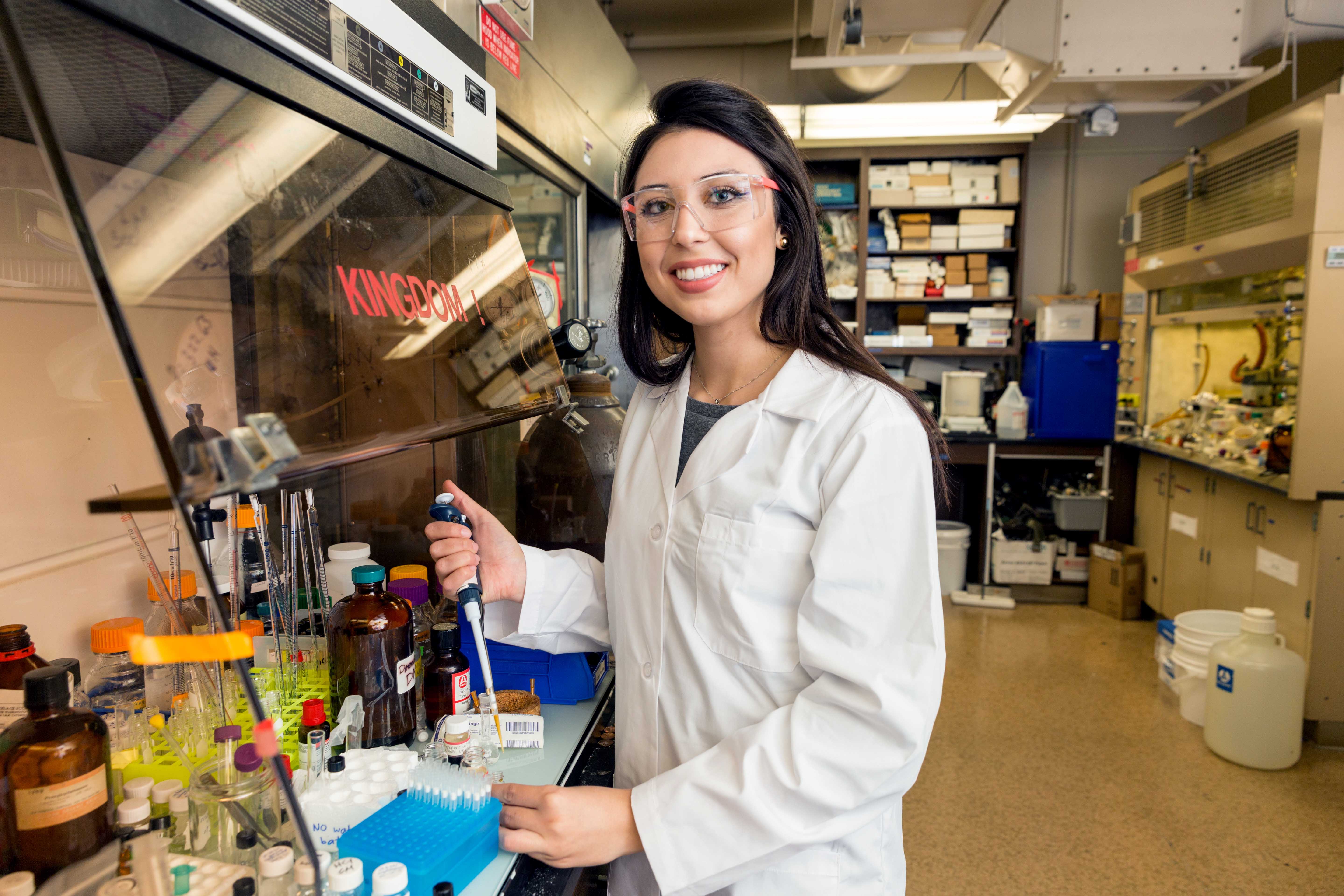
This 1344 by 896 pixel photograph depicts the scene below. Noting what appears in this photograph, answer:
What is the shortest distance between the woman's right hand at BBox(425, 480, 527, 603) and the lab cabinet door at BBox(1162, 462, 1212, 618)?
152 inches

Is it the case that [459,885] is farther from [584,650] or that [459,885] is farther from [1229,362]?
[1229,362]

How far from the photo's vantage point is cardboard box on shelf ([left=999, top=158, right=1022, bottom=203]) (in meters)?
5.10

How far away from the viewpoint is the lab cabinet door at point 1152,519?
14.4ft

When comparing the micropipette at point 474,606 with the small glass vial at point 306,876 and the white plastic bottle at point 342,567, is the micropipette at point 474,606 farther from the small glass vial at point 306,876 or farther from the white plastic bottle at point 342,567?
the small glass vial at point 306,876

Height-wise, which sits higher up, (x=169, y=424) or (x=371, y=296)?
(x=371, y=296)

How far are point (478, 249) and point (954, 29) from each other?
9.01ft

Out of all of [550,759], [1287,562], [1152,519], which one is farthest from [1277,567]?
[550,759]

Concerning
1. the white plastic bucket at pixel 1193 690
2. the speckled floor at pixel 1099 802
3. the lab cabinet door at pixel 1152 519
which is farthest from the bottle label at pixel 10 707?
the lab cabinet door at pixel 1152 519

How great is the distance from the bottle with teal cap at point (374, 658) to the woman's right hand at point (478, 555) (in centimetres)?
8

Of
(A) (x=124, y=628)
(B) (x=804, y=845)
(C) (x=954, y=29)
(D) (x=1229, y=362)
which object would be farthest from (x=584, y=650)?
(D) (x=1229, y=362)

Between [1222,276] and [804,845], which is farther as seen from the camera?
[1222,276]

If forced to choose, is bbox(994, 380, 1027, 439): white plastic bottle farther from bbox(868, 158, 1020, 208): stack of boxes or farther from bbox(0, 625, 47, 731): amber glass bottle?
bbox(0, 625, 47, 731): amber glass bottle

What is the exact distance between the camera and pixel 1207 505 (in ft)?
12.9

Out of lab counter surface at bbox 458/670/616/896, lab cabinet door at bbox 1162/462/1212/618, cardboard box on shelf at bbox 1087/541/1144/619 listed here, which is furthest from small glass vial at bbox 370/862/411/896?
cardboard box on shelf at bbox 1087/541/1144/619
